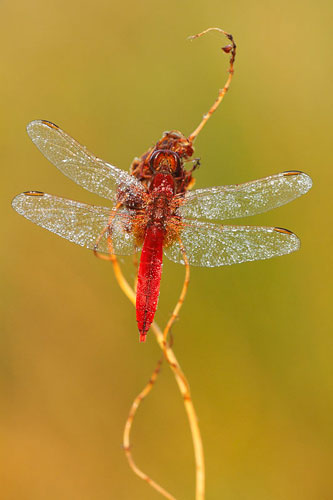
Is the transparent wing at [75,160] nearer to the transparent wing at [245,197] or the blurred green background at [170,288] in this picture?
the transparent wing at [245,197]

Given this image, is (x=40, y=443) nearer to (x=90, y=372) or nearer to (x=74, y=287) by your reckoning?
(x=90, y=372)

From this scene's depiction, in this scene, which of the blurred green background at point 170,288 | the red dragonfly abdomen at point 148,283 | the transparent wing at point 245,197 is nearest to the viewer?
the red dragonfly abdomen at point 148,283

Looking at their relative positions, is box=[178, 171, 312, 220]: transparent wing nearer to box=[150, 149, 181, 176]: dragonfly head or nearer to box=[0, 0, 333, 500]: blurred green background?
box=[150, 149, 181, 176]: dragonfly head

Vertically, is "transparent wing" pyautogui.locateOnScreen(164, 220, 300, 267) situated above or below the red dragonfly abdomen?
above

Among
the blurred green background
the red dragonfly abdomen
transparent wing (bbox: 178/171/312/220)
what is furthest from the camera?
the blurred green background

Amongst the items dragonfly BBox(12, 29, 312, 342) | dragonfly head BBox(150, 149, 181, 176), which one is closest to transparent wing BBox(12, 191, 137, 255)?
dragonfly BBox(12, 29, 312, 342)

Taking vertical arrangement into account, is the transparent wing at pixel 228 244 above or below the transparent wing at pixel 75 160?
below

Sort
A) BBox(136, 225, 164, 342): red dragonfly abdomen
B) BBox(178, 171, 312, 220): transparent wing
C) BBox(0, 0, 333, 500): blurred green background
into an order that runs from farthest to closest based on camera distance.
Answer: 1. BBox(0, 0, 333, 500): blurred green background
2. BBox(178, 171, 312, 220): transparent wing
3. BBox(136, 225, 164, 342): red dragonfly abdomen

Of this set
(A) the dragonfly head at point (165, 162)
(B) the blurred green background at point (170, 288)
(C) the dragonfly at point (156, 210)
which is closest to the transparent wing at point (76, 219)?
(C) the dragonfly at point (156, 210)
